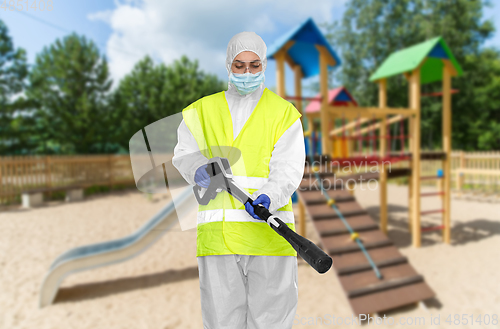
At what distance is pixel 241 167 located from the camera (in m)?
1.09

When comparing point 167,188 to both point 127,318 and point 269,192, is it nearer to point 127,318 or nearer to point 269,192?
point 269,192

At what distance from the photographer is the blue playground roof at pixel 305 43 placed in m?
4.08

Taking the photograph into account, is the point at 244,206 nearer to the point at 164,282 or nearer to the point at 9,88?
the point at 164,282

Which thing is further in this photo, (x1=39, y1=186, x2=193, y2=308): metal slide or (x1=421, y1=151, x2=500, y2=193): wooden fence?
(x1=421, y1=151, x2=500, y2=193): wooden fence

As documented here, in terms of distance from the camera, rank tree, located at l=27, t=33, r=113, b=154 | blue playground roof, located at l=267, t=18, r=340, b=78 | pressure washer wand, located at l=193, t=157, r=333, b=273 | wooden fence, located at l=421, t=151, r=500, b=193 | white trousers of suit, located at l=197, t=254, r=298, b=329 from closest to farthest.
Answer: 1. pressure washer wand, located at l=193, t=157, r=333, b=273
2. white trousers of suit, located at l=197, t=254, r=298, b=329
3. blue playground roof, located at l=267, t=18, r=340, b=78
4. wooden fence, located at l=421, t=151, r=500, b=193
5. tree, located at l=27, t=33, r=113, b=154

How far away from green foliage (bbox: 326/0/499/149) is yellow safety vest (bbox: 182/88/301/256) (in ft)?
73.3

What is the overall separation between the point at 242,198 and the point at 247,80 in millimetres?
439

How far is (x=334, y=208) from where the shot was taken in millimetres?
4039

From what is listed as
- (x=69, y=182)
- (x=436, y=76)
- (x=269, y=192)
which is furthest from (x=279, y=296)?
(x=69, y=182)

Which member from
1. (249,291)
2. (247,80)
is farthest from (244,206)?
(247,80)

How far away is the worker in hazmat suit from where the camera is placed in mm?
1096

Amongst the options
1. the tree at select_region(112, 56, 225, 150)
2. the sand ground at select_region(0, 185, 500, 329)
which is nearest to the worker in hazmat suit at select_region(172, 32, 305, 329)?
the sand ground at select_region(0, 185, 500, 329)

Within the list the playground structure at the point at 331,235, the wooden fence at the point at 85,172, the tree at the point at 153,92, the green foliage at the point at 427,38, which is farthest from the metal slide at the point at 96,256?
the green foliage at the point at 427,38

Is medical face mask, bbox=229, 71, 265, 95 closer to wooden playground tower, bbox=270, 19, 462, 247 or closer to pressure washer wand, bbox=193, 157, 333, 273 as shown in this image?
pressure washer wand, bbox=193, 157, 333, 273
